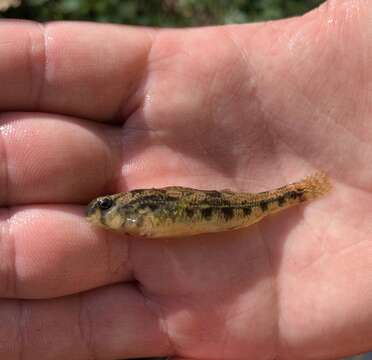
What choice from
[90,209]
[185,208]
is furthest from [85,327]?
[185,208]

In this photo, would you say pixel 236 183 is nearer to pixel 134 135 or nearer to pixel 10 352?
pixel 134 135

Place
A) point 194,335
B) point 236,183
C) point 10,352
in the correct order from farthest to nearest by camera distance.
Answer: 1. point 236,183
2. point 194,335
3. point 10,352

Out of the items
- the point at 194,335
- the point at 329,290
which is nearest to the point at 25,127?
the point at 194,335

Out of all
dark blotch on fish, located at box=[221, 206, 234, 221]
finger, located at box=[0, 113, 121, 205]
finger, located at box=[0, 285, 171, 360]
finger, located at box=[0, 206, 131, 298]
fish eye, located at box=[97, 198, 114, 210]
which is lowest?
finger, located at box=[0, 285, 171, 360]

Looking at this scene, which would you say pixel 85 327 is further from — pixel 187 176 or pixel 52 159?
pixel 187 176

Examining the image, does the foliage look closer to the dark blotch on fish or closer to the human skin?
the human skin

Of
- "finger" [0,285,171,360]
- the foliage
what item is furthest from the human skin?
the foliage
